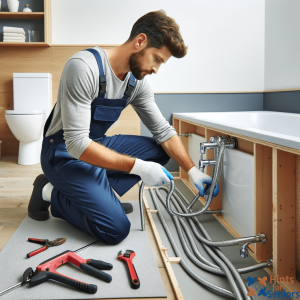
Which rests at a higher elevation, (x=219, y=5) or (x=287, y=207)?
(x=219, y=5)

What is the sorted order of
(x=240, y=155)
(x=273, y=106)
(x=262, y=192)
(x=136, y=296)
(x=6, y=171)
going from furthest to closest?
(x=273, y=106) < (x=6, y=171) < (x=240, y=155) < (x=262, y=192) < (x=136, y=296)

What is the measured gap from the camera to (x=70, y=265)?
1.26 metres

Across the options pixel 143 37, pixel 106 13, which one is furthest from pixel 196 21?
pixel 143 37

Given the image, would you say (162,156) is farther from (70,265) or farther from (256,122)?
(256,122)

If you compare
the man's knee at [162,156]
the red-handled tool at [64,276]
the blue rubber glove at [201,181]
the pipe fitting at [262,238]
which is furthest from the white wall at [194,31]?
the red-handled tool at [64,276]

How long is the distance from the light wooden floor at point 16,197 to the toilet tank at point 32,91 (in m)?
0.60

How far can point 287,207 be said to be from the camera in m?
1.15

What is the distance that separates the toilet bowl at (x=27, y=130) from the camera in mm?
3029

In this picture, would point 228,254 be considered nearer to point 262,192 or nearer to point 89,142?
point 262,192

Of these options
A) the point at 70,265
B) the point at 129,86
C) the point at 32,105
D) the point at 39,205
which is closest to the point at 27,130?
the point at 32,105

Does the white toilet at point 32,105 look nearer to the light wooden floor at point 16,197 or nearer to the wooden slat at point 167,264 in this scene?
the light wooden floor at point 16,197

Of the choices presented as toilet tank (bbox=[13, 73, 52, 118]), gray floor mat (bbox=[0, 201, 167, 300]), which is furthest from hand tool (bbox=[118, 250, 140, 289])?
toilet tank (bbox=[13, 73, 52, 118])

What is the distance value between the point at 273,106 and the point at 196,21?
1153 millimetres

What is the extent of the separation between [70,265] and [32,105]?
2456 millimetres
